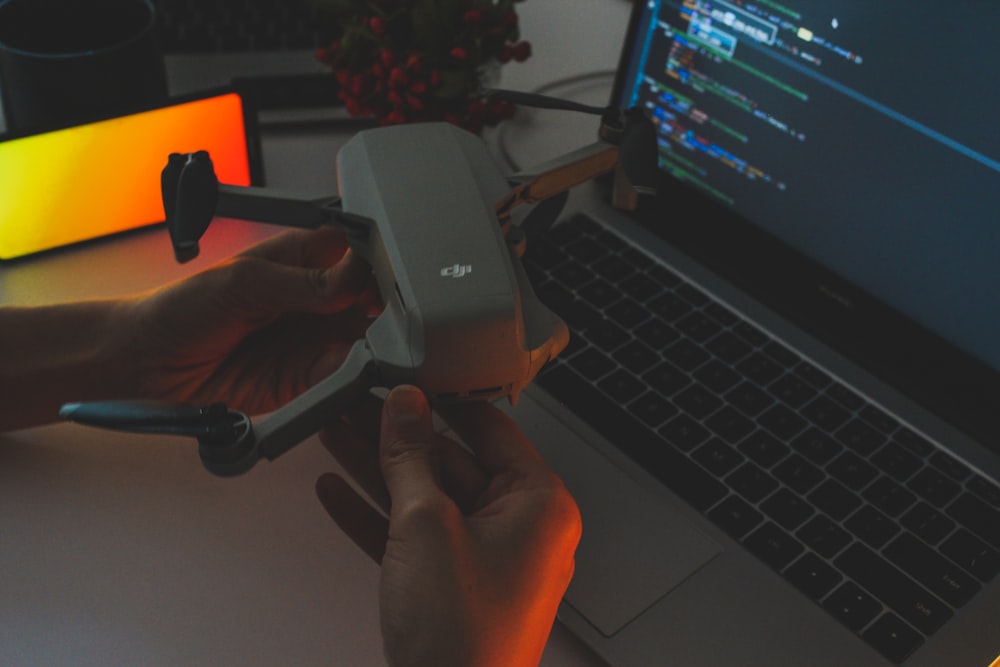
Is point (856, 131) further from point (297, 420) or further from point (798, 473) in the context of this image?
point (297, 420)

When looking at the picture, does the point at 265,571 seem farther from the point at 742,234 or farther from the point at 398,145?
the point at 742,234

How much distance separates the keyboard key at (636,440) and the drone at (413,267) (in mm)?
182

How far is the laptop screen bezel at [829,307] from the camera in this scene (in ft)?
2.14

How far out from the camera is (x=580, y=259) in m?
0.77

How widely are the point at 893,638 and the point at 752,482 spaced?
0.12 metres

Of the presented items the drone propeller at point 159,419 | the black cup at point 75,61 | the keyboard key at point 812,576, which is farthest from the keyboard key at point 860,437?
the black cup at point 75,61

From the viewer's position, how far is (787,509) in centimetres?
60

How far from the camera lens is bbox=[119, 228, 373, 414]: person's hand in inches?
23.4

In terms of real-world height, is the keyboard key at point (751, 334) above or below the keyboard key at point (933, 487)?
Result: above

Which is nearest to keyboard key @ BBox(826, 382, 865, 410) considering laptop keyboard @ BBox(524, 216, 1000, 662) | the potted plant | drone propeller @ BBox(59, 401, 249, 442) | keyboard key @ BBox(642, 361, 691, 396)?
laptop keyboard @ BBox(524, 216, 1000, 662)

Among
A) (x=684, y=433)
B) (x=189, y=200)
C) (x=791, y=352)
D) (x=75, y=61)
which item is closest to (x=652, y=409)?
(x=684, y=433)

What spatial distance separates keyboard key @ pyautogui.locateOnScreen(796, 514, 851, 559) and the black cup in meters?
0.53

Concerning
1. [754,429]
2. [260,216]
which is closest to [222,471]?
[260,216]

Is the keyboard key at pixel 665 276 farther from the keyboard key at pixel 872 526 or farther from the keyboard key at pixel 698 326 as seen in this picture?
the keyboard key at pixel 872 526
